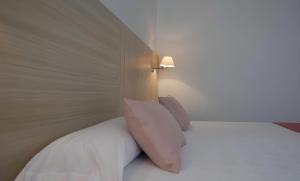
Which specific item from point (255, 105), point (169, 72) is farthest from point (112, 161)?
point (255, 105)

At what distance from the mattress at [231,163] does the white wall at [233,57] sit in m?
1.83

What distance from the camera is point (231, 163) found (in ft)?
3.39

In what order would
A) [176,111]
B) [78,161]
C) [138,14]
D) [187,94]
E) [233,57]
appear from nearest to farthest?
[78,161]
[176,111]
[138,14]
[233,57]
[187,94]

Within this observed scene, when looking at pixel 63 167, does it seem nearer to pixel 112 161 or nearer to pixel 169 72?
pixel 112 161

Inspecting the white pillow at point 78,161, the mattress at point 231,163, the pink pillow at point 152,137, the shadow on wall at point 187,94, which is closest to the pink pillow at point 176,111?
→ the mattress at point 231,163

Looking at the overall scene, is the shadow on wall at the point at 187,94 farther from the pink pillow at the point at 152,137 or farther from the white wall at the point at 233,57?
the pink pillow at the point at 152,137

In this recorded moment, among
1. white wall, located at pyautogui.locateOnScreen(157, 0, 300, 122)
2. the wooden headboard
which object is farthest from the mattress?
white wall, located at pyautogui.locateOnScreen(157, 0, 300, 122)

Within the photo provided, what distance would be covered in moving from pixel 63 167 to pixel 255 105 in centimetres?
307

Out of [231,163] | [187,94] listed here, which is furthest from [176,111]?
[187,94]

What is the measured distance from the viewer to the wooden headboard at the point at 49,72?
68 cm

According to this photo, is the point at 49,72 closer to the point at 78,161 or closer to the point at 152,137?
the point at 78,161

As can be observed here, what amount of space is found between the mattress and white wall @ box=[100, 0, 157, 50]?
3.31ft

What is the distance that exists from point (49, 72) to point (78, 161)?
0.35m

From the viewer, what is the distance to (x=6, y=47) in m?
0.66
